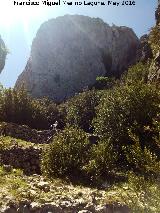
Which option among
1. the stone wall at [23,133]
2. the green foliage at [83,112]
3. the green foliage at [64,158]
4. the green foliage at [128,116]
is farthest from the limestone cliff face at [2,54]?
the green foliage at [64,158]

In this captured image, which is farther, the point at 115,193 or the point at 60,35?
the point at 60,35

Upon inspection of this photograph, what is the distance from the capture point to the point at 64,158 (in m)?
16.7

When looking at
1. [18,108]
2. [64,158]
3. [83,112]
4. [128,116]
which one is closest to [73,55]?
[83,112]

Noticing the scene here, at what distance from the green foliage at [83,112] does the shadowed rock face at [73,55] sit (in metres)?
23.9

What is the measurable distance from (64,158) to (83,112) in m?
23.0

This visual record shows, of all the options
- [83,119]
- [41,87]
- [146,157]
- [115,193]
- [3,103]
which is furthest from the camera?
[41,87]

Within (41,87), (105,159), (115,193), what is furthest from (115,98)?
(41,87)

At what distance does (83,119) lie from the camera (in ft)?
127

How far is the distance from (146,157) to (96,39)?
217ft

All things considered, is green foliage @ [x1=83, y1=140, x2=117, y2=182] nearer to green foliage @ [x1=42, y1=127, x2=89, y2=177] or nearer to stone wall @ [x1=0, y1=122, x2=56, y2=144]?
A: green foliage @ [x1=42, y1=127, x2=89, y2=177]

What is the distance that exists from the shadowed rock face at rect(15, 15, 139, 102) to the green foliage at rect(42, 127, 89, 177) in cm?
4839

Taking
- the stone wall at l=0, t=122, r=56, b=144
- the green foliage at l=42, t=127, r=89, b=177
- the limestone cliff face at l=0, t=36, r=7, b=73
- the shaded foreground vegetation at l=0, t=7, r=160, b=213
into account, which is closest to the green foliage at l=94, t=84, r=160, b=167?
the shaded foreground vegetation at l=0, t=7, r=160, b=213

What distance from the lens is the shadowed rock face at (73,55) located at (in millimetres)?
68062

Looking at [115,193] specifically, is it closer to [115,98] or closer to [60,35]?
[115,98]
